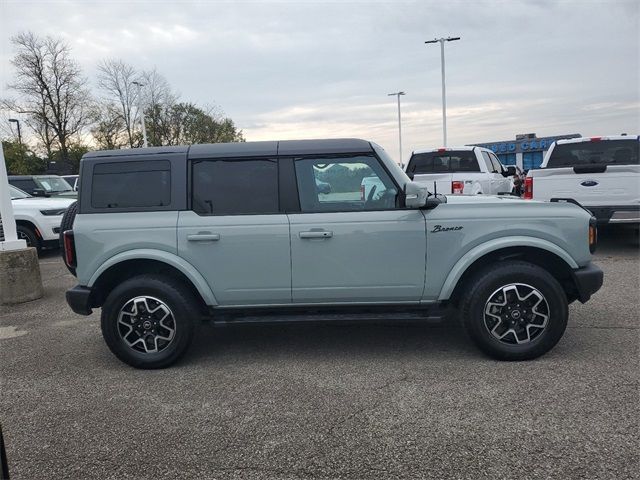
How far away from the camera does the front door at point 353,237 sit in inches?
164

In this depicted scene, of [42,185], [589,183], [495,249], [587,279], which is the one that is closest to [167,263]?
[495,249]

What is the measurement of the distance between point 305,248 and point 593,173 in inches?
252

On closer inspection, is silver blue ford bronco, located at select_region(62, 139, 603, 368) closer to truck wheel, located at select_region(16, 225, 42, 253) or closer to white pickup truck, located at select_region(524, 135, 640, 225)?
white pickup truck, located at select_region(524, 135, 640, 225)

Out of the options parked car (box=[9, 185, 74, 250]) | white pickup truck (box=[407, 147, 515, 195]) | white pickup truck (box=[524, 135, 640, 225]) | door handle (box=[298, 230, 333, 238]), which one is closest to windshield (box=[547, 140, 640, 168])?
white pickup truck (box=[524, 135, 640, 225])

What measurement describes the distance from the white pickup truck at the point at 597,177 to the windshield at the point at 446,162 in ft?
7.92

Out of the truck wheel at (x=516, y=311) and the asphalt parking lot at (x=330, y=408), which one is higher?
the truck wheel at (x=516, y=311)

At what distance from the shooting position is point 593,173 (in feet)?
27.7

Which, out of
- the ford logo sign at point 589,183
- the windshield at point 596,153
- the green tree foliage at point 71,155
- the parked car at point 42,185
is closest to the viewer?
the ford logo sign at point 589,183

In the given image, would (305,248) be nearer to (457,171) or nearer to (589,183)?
(589,183)

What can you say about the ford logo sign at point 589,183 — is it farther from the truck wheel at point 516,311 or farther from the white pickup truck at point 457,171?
the truck wheel at point 516,311

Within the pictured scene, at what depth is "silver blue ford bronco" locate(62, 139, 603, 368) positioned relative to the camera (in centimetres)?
414

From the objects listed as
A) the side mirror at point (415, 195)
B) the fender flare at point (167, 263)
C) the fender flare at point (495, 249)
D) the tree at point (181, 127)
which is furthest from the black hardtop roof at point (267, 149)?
the tree at point (181, 127)

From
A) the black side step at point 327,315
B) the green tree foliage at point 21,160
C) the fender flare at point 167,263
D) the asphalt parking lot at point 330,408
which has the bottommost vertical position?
the asphalt parking lot at point 330,408

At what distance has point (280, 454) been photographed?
9.75 feet
